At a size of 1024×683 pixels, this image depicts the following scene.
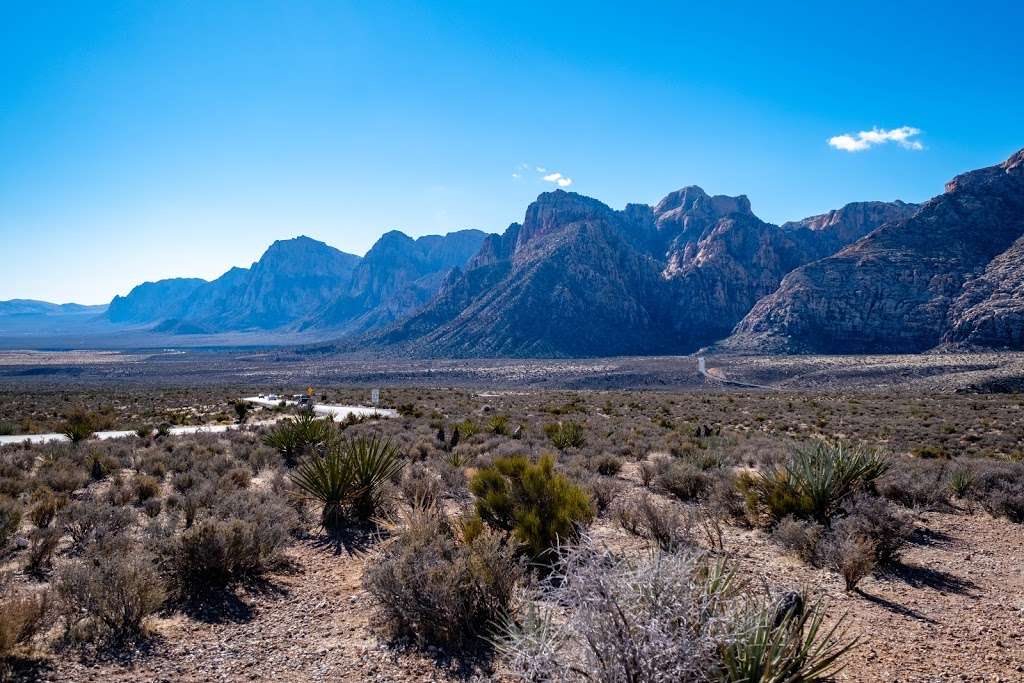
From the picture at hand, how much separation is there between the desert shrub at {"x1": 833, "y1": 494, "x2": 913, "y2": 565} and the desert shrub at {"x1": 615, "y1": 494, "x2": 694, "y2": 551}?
1.87 metres

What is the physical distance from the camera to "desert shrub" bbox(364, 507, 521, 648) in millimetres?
4914

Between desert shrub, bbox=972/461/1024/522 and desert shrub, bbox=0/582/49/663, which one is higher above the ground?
desert shrub, bbox=0/582/49/663

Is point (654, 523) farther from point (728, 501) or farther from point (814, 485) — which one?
point (814, 485)

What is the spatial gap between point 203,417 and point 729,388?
43895 millimetres

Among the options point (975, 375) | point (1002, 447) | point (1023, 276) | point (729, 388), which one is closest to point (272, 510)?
point (1002, 447)

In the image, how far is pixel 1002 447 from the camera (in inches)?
707

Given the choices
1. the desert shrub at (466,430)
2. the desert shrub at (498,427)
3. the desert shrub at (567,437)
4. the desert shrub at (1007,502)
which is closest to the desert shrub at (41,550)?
the desert shrub at (466,430)

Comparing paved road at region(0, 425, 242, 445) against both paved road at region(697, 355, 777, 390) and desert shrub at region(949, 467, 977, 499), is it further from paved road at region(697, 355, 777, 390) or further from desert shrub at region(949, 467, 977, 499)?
paved road at region(697, 355, 777, 390)

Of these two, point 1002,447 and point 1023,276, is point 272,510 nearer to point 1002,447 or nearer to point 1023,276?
point 1002,447

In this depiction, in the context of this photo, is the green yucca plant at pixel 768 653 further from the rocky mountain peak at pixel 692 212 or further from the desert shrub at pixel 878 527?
the rocky mountain peak at pixel 692 212

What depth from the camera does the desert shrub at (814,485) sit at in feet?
26.0

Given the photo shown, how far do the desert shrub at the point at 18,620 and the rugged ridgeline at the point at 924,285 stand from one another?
84.0 meters

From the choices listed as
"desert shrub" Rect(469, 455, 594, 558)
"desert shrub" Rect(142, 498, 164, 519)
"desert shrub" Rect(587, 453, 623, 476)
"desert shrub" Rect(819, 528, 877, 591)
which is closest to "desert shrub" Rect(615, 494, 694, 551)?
"desert shrub" Rect(469, 455, 594, 558)

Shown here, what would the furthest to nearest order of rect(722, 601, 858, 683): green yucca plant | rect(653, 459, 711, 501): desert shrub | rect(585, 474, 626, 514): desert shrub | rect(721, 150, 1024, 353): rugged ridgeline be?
rect(721, 150, 1024, 353): rugged ridgeline, rect(653, 459, 711, 501): desert shrub, rect(585, 474, 626, 514): desert shrub, rect(722, 601, 858, 683): green yucca plant
